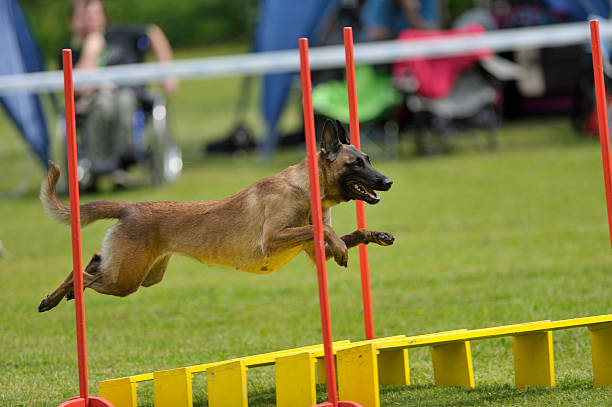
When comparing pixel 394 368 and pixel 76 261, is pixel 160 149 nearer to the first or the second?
pixel 394 368

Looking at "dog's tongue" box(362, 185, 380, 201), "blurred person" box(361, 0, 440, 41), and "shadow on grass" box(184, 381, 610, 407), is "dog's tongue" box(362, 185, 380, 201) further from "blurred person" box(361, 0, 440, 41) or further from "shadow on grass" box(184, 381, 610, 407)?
"blurred person" box(361, 0, 440, 41)

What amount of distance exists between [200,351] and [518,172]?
24.4ft

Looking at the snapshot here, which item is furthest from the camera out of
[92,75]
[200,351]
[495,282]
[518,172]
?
[518,172]

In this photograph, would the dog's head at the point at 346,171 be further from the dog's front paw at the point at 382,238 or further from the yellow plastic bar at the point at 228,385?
the yellow plastic bar at the point at 228,385

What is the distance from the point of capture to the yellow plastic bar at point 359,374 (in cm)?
423

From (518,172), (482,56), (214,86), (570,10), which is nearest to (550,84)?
(570,10)

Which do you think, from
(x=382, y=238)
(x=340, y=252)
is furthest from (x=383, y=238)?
(x=340, y=252)

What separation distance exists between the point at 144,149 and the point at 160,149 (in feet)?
0.77

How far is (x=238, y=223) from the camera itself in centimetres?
457

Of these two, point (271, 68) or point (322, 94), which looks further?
point (322, 94)

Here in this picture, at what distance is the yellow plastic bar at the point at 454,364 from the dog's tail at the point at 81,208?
1.78 m

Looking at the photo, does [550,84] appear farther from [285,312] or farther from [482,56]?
[285,312]

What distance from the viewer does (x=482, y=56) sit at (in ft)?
45.1

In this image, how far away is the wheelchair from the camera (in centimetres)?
1195
